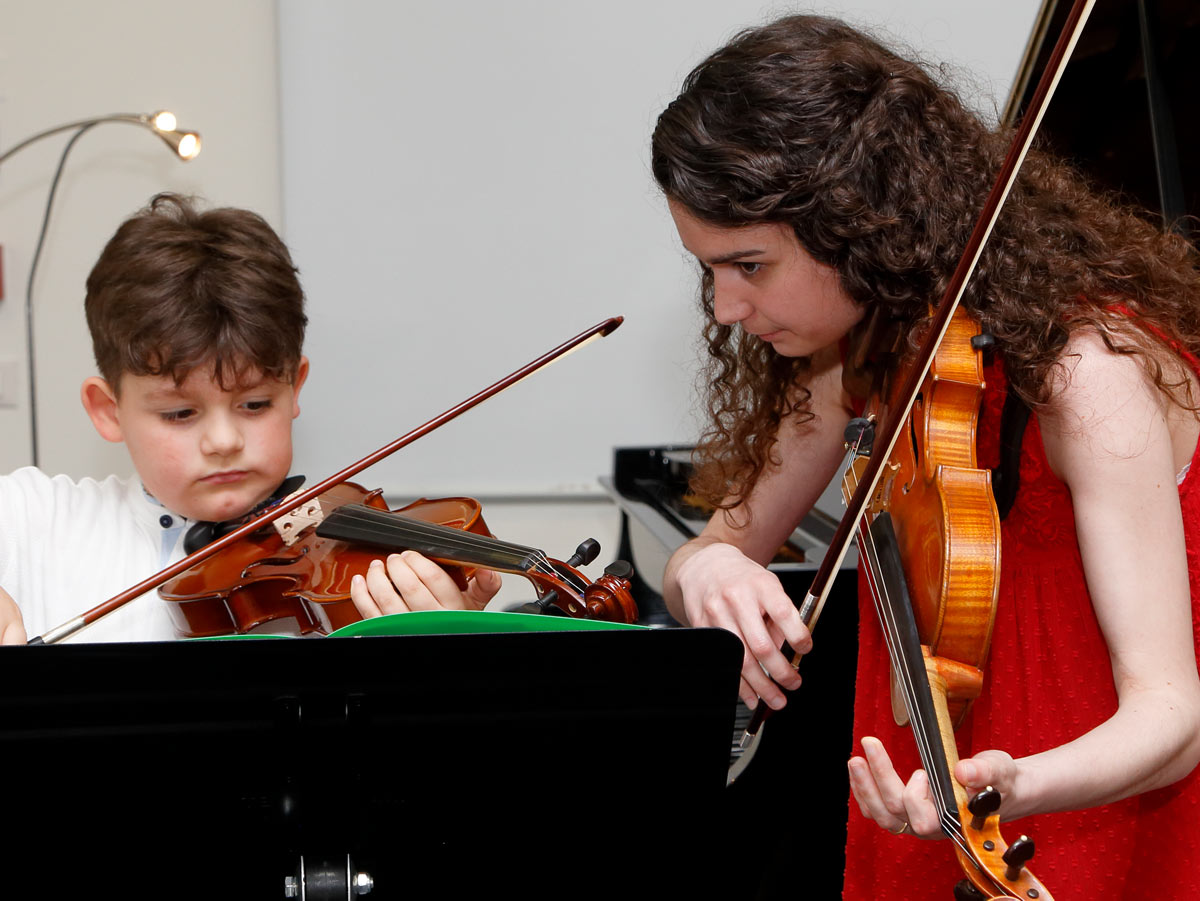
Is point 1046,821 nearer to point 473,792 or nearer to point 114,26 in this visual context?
point 473,792

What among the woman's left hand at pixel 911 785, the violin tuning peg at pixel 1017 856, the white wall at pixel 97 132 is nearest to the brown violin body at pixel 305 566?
the woman's left hand at pixel 911 785

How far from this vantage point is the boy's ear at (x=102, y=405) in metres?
1.22

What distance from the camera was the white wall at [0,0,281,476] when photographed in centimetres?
224

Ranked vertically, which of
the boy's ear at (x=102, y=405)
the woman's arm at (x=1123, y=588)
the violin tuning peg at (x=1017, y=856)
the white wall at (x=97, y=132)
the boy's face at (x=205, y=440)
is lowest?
the violin tuning peg at (x=1017, y=856)

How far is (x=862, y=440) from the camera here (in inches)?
38.3

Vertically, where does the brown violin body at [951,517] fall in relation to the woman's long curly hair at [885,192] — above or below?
below

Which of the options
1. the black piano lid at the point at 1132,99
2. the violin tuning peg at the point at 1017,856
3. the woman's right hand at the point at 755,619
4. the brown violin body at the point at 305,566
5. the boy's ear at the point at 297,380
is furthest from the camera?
the black piano lid at the point at 1132,99

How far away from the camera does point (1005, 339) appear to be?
902mm

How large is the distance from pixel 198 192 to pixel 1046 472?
74.2 inches

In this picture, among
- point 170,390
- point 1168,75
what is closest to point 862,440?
point 170,390

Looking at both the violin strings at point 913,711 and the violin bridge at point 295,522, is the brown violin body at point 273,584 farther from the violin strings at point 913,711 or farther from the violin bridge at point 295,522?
the violin strings at point 913,711

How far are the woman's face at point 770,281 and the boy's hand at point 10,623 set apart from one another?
0.70 metres

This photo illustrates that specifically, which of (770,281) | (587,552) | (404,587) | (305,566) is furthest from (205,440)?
(770,281)

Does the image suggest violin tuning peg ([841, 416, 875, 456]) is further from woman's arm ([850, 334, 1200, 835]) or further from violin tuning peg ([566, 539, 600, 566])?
violin tuning peg ([566, 539, 600, 566])
